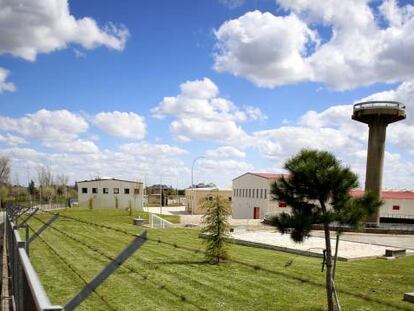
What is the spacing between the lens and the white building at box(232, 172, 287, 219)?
48062mm

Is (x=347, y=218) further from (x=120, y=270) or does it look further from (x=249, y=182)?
(x=249, y=182)

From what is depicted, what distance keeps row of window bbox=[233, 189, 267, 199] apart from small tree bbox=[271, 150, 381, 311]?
3967 centimetres

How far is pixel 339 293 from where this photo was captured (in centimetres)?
1162

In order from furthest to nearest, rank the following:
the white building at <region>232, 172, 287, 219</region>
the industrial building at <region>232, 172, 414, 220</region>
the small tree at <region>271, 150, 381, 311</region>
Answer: the white building at <region>232, 172, 287, 219</region> → the industrial building at <region>232, 172, 414, 220</region> → the small tree at <region>271, 150, 381, 311</region>

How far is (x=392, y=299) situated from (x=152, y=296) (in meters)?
6.40

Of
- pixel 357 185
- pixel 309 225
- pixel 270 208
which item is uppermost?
pixel 357 185

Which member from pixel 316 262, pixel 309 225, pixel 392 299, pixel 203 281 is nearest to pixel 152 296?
pixel 203 281

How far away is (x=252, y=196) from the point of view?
52000 millimetres

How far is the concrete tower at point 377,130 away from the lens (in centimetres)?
3381

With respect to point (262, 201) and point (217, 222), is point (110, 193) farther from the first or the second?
point (217, 222)

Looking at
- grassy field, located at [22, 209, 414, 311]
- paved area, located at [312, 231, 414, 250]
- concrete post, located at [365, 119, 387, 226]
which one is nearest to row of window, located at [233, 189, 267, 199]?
Result: concrete post, located at [365, 119, 387, 226]

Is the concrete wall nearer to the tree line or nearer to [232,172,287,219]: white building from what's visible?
[232,172,287,219]: white building

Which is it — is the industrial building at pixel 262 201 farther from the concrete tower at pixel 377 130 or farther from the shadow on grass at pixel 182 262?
the shadow on grass at pixel 182 262

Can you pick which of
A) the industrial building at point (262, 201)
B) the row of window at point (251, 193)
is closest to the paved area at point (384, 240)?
the industrial building at point (262, 201)
